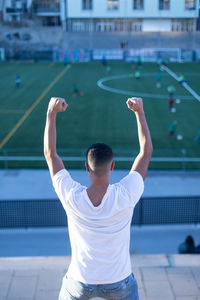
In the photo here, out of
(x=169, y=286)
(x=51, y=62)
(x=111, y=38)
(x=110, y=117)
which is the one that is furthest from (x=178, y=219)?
(x=111, y=38)

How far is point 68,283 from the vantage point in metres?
3.17

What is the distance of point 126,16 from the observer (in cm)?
6234

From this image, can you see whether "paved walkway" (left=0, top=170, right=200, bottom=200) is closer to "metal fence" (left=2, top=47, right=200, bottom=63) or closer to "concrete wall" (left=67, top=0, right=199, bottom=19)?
"metal fence" (left=2, top=47, right=200, bottom=63)

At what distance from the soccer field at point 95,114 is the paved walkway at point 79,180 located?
3.16 feet

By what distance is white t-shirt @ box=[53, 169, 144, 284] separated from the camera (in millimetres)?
2932

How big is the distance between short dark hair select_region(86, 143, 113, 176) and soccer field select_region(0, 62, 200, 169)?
11.8 metres

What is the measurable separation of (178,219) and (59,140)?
10.5m

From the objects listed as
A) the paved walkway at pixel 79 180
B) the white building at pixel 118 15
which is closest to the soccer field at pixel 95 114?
the paved walkway at pixel 79 180

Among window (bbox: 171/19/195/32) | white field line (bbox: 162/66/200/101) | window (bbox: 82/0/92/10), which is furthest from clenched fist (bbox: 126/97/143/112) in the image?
window (bbox: 171/19/195/32)

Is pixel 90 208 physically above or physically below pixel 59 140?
above

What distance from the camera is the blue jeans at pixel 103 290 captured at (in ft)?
10.1

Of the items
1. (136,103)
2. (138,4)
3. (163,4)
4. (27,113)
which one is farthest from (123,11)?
(136,103)

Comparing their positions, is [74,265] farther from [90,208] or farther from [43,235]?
[43,235]

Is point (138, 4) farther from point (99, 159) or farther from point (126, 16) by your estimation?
point (99, 159)
